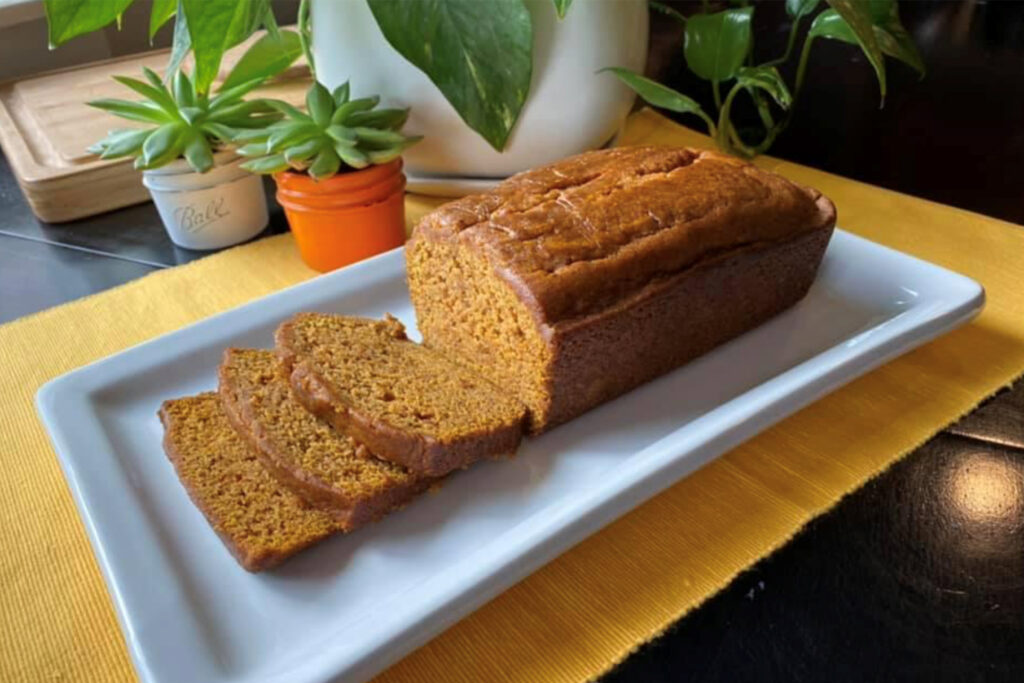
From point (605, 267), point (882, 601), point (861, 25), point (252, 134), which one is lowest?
point (882, 601)

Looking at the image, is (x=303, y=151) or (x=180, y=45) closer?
(x=303, y=151)

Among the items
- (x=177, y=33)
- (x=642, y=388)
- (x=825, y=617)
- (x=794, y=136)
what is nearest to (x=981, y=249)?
(x=794, y=136)

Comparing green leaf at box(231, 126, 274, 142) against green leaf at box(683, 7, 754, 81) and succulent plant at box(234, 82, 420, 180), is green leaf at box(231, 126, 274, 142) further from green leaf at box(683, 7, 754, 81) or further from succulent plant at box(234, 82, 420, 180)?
green leaf at box(683, 7, 754, 81)

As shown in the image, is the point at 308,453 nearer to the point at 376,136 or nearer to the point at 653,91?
the point at 376,136

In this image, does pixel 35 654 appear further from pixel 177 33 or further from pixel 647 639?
pixel 177 33

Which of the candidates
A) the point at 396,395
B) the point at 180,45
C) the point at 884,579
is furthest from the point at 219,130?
the point at 884,579

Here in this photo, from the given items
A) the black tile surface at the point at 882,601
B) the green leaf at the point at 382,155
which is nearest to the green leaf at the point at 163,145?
the green leaf at the point at 382,155
